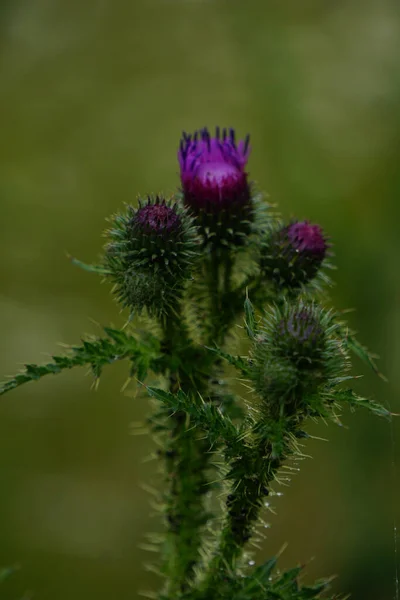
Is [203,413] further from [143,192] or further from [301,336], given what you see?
[143,192]

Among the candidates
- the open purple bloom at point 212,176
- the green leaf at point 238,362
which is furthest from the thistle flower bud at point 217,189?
the green leaf at point 238,362

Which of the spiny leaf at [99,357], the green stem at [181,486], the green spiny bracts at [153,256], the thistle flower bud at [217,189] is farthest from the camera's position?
the thistle flower bud at [217,189]

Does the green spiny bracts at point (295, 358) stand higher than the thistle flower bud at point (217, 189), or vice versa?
the thistle flower bud at point (217, 189)

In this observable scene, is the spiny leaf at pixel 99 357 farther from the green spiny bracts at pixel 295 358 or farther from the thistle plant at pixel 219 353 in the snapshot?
the green spiny bracts at pixel 295 358

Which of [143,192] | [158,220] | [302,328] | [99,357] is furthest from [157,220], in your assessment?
[143,192]

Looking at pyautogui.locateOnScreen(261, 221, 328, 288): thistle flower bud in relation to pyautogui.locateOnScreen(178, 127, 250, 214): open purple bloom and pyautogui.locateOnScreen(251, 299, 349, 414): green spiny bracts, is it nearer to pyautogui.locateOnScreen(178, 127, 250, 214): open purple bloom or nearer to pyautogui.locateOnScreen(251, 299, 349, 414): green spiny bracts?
pyautogui.locateOnScreen(178, 127, 250, 214): open purple bloom

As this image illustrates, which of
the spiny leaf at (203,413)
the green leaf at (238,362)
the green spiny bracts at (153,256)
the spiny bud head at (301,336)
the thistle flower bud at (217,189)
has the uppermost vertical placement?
the thistle flower bud at (217,189)

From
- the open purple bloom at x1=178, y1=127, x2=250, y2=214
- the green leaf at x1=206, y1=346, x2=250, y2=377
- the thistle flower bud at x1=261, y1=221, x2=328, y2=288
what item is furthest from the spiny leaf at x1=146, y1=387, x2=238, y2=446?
the open purple bloom at x1=178, y1=127, x2=250, y2=214
